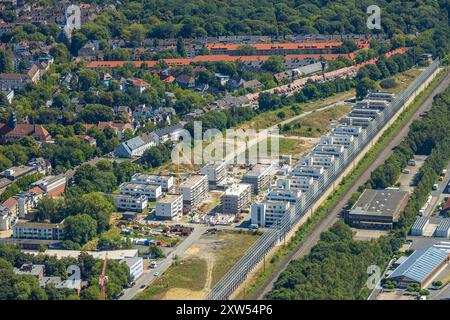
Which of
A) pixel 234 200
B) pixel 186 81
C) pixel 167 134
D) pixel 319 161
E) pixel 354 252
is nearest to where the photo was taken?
pixel 354 252

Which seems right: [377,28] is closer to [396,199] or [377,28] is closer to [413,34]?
[413,34]

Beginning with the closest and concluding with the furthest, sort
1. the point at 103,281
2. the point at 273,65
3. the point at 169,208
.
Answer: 1. the point at 103,281
2. the point at 169,208
3. the point at 273,65

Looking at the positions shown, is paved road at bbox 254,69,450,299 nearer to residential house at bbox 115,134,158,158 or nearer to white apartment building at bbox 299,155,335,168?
white apartment building at bbox 299,155,335,168

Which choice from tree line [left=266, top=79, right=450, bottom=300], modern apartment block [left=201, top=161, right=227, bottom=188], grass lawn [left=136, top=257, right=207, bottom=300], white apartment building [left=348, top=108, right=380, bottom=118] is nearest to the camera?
tree line [left=266, top=79, right=450, bottom=300]

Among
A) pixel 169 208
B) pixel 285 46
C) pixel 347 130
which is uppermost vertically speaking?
pixel 285 46

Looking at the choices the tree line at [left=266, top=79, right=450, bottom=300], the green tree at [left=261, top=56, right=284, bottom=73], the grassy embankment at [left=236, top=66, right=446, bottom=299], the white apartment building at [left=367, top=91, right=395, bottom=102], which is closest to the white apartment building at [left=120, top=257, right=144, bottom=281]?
the grassy embankment at [left=236, top=66, right=446, bottom=299]

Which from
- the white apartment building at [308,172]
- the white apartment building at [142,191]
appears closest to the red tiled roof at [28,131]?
the white apartment building at [142,191]

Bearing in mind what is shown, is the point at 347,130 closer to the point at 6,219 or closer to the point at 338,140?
the point at 338,140

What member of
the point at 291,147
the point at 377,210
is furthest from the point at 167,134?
the point at 377,210
